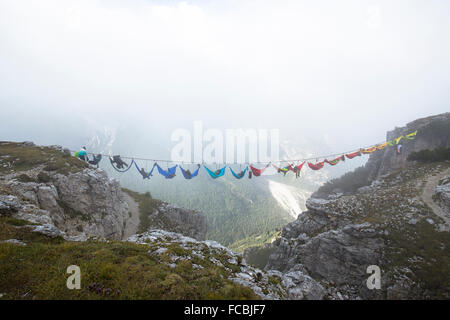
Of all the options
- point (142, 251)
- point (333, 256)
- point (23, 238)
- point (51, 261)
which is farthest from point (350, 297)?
point (23, 238)

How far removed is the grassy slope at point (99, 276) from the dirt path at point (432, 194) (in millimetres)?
25937

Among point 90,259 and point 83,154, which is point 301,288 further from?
point 83,154

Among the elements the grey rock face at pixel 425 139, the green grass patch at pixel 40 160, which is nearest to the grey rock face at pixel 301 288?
the green grass patch at pixel 40 160

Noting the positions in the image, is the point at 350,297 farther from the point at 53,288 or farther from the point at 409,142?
the point at 409,142

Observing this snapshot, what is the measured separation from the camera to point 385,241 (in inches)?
724

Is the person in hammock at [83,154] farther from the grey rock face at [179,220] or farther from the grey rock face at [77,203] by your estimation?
the grey rock face at [179,220]

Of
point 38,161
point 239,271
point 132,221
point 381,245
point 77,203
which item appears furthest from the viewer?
point 132,221

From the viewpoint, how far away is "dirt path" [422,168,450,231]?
17.5 metres

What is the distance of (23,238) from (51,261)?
11.3 ft

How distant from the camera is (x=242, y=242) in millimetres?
124562

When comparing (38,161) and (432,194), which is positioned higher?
(38,161)

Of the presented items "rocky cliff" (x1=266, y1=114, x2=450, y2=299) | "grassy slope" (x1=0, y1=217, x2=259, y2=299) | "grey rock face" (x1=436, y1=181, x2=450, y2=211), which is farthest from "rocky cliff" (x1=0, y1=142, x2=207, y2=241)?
"grey rock face" (x1=436, y1=181, x2=450, y2=211)

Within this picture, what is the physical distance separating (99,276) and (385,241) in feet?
88.1

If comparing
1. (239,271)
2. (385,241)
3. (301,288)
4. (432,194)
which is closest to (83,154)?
(239,271)
